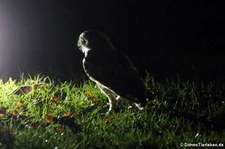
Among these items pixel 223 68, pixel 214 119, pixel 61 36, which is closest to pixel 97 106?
pixel 214 119

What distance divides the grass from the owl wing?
0.43 metres

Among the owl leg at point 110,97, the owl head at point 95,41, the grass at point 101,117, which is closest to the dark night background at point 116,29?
the grass at point 101,117

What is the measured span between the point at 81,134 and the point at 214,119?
225 cm

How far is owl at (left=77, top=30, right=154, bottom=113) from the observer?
805 centimetres

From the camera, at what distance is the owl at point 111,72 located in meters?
8.05

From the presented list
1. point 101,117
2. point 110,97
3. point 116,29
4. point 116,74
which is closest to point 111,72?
point 116,74

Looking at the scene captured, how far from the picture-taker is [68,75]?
10.7 m

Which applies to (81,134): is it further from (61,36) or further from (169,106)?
(61,36)

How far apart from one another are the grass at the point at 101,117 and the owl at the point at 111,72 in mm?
347

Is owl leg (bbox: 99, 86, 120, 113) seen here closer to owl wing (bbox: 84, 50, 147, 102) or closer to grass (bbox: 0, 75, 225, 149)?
grass (bbox: 0, 75, 225, 149)

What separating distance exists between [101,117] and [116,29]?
5835 millimetres

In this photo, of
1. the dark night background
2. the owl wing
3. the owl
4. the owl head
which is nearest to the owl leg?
the owl

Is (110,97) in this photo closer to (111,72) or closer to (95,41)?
(111,72)

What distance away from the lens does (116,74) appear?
26.8 ft
